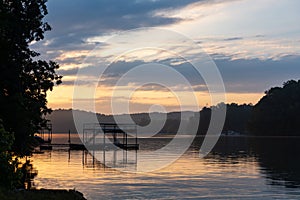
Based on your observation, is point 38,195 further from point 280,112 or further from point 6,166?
point 280,112

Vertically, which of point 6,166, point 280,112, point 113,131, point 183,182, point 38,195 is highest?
point 280,112

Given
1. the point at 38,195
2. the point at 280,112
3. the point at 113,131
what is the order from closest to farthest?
the point at 38,195, the point at 113,131, the point at 280,112

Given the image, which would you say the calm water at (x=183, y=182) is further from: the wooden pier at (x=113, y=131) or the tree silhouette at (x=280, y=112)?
the tree silhouette at (x=280, y=112)

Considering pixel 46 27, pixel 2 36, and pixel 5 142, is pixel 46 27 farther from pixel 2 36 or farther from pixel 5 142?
pixel 5 142

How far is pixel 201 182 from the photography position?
134 feet

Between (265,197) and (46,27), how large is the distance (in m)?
19.8

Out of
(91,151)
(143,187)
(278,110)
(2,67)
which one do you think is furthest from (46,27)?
(278,110)

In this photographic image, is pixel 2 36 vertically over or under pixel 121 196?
over

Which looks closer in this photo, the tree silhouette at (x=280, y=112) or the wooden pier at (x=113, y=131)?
the wooden pier at (x=113, y=131)

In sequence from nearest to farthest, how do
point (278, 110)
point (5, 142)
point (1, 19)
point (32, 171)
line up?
1. point (5, 142)
2. point (1, 19)
3. point (32, 171)
4. point (278, 110)

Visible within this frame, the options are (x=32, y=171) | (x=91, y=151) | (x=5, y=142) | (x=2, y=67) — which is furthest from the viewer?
(x=91, y=151)

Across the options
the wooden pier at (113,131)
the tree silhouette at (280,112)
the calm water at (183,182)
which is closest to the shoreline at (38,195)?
the calm water at (183,182)

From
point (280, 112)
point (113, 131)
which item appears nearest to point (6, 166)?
point (113, 131)

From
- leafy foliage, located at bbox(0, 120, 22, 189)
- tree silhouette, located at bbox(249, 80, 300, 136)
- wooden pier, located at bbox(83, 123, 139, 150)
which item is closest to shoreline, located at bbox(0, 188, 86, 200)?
leafy foliage, located at bbox(0, 120, 22, 189)
